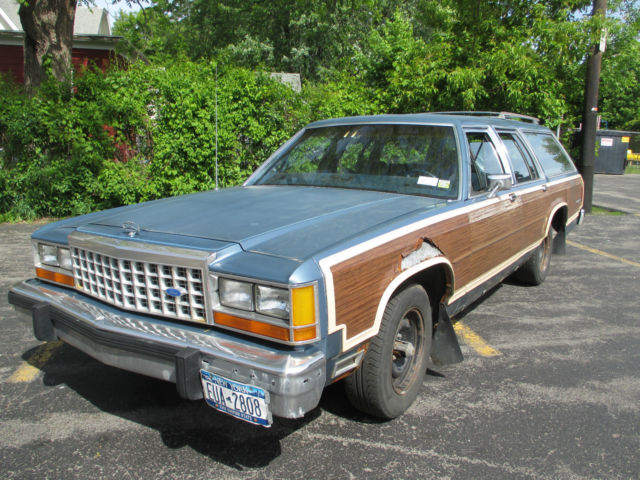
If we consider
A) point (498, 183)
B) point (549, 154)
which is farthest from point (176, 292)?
point (549, 154)

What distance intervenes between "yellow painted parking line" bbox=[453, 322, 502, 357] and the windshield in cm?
127

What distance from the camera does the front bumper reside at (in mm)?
2195

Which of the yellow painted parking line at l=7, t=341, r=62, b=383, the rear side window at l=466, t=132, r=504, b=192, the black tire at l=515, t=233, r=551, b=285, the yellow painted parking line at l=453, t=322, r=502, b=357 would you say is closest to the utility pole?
the black tire at l=515, t=233, r=551, b=285

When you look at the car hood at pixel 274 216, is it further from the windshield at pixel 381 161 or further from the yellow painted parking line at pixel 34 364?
the yellow painted parking line at pixel 34 364

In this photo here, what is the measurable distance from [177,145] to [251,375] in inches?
291

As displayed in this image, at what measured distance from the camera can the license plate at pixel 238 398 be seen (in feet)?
7.28

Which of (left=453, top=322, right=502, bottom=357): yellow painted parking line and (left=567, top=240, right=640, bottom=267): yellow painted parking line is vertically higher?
(left=453, top=322, right=502, bottom=357): yellow painted parking line

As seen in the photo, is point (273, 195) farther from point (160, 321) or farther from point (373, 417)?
point (373, 417)

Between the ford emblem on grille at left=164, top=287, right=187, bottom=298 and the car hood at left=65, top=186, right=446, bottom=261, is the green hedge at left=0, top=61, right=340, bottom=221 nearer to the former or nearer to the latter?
the car hood at left=65, top=186, right=446, bottom=261

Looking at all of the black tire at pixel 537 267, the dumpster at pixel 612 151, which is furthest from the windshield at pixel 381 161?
the dumpster at pixel 612 151

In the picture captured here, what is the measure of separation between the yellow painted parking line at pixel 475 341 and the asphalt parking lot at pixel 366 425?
0.02 meters

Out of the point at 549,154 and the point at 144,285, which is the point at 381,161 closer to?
the point at 144,285

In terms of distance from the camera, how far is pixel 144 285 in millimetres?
2627

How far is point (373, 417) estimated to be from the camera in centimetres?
305
